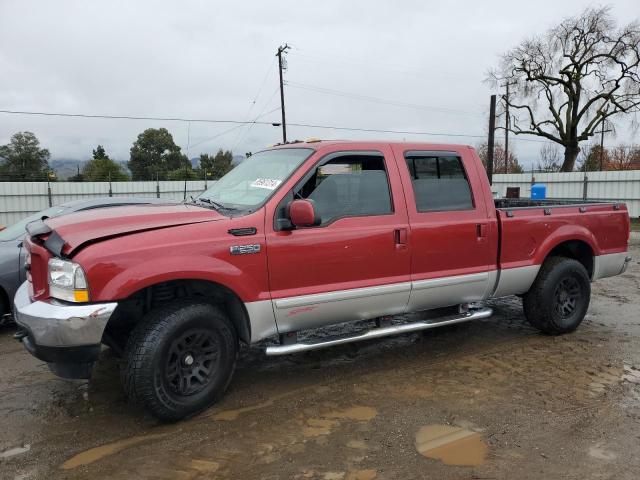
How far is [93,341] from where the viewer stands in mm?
3186

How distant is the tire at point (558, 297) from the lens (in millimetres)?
5238

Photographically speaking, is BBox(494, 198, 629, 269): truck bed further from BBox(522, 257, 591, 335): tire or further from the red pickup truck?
BBox(522, 257, 591, 335): tire

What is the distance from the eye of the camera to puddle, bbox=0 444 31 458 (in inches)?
124

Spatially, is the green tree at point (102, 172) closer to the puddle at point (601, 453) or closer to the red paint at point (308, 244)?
the red paint at point (308, 244)

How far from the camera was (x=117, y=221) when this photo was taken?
347 centimetres

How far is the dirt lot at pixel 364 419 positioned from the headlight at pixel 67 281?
0.98 metres

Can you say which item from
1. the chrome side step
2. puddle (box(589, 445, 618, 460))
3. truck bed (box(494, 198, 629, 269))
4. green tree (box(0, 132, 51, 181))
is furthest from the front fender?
green tree (box(0, 132, 51, 181))

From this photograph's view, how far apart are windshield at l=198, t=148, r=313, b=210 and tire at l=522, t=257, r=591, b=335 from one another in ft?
9.60

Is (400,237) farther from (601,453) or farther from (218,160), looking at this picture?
(218,160)

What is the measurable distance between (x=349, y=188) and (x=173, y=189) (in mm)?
17307

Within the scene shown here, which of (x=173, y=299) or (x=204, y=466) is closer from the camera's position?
(x=204, y=466)

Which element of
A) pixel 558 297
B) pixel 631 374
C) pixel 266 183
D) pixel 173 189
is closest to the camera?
pixel 266 183

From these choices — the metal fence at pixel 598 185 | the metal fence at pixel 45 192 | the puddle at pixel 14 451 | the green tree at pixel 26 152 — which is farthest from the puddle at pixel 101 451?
the green tree at pixel 26 152

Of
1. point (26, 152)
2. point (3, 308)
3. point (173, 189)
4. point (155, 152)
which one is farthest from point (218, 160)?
point (3, 308)
